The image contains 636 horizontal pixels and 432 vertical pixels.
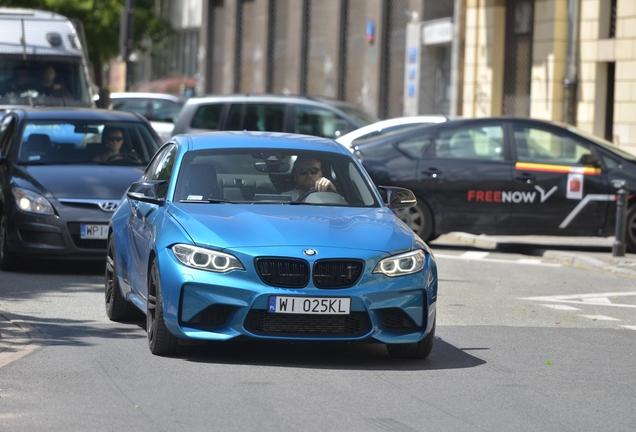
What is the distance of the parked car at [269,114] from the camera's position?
66.5 ft

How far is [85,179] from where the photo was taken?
12.5m

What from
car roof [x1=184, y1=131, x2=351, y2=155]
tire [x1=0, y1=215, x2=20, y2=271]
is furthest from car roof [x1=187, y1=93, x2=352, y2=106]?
car roof [x1=184, y1=131, x2=351, y2=155]

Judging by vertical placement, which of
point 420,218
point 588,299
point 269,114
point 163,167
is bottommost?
point 588,299

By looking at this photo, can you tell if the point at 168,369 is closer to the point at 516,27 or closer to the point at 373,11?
the point at 516,27

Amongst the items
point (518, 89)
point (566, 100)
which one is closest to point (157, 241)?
point (566, 100)

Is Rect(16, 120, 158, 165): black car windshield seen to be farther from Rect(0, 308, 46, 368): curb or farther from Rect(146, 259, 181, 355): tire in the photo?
Rect(146, 259, 181, 355): tire

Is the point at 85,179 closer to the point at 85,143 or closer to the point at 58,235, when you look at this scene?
the point at 58,235

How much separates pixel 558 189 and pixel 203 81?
3085cm

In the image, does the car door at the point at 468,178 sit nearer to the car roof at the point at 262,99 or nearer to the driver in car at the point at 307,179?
the car roof at the point at 262,99

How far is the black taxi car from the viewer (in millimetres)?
15688

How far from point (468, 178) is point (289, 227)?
8108 mm

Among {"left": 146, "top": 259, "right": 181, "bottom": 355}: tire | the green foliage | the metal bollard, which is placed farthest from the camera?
the green foliage

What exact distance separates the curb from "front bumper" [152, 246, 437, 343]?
998 millimetres

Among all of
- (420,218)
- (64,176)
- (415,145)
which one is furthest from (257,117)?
(64,176)
